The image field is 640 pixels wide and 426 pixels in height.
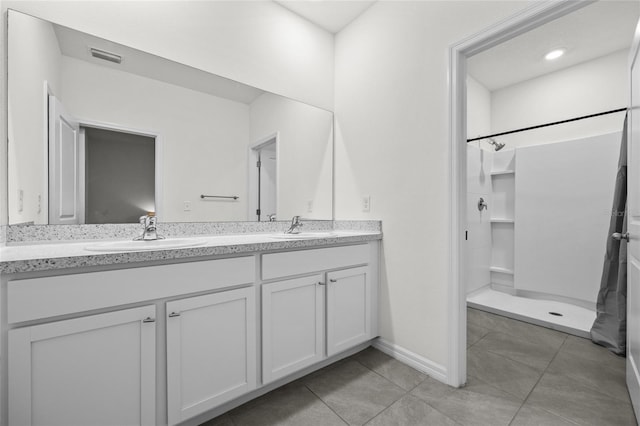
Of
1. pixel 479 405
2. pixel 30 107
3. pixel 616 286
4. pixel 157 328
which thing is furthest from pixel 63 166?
pixel 616 286

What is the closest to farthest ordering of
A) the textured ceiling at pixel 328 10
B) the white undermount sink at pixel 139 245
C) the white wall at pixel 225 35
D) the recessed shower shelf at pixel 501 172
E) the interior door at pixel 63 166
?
1. the white undermount sink at pixel 139 245
2. the interior door at pixel 63 166
3. the white wall at pixel 225 35
4. the textured ceiling at pixel 328 10
5. the recessed shower shelf at pixel 501 172

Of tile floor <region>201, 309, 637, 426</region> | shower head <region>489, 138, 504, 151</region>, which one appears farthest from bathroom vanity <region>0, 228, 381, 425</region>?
shower head <region>489, 138, 504, 151</region>

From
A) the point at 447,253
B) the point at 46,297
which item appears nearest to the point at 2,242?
the point at 46,297

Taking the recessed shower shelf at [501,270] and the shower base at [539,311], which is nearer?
the shower base at [539,311]

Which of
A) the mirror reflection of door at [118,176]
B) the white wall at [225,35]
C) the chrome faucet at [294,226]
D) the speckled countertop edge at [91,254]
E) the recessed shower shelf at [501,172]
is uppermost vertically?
the white wall at [225,35]

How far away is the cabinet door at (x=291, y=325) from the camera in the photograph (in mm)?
1393

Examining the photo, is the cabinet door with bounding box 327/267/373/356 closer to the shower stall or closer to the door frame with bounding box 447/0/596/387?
the door frame with bounding box 447/0/596/387

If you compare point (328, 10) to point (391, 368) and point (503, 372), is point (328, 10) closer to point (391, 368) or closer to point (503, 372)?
point (391, 368)

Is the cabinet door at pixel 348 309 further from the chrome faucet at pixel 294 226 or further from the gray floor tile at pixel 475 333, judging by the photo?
the gray floor tile at pixel 475 333

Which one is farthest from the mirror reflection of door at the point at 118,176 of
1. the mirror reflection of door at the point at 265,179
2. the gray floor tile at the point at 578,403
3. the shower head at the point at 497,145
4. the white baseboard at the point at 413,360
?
the shower head at the point at 497,145

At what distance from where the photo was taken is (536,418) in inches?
51.8

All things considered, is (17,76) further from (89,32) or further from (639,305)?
(639,305)

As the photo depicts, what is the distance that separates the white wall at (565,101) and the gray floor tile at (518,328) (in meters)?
1.98

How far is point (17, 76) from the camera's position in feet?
3.97
